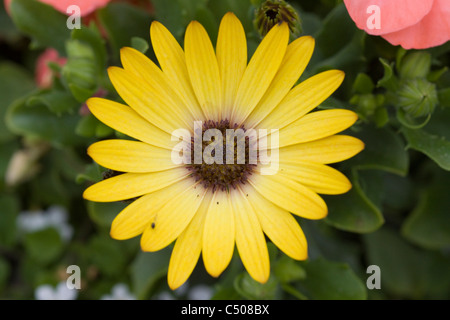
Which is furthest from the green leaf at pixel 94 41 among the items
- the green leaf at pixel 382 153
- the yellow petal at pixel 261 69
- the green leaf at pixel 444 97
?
the green leaf at pixel 444 97

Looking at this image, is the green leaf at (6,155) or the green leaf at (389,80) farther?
the green leaf at (6,155)

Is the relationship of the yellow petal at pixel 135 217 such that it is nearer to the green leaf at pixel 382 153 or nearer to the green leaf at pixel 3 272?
the green leaf at pixel 382 153

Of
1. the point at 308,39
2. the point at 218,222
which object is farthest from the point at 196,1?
the point at 218,222

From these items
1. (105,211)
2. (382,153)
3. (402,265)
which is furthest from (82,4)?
(402,265)

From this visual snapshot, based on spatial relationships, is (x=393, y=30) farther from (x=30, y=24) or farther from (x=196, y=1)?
(x=30, y=24)

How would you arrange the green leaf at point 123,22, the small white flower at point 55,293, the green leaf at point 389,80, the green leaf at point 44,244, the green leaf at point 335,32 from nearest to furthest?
the green leaf at point 389,80, the green leaf at point 335,32, the green leaf at point 123,22, the small white flower at point 55,293, the green leaf at point 44,244

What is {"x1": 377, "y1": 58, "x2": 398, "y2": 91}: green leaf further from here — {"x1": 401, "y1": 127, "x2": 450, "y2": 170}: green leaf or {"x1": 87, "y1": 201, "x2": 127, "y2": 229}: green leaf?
{"x1": 87, "y1": 201, "x2": 127, "y2": 229}: green leaf
